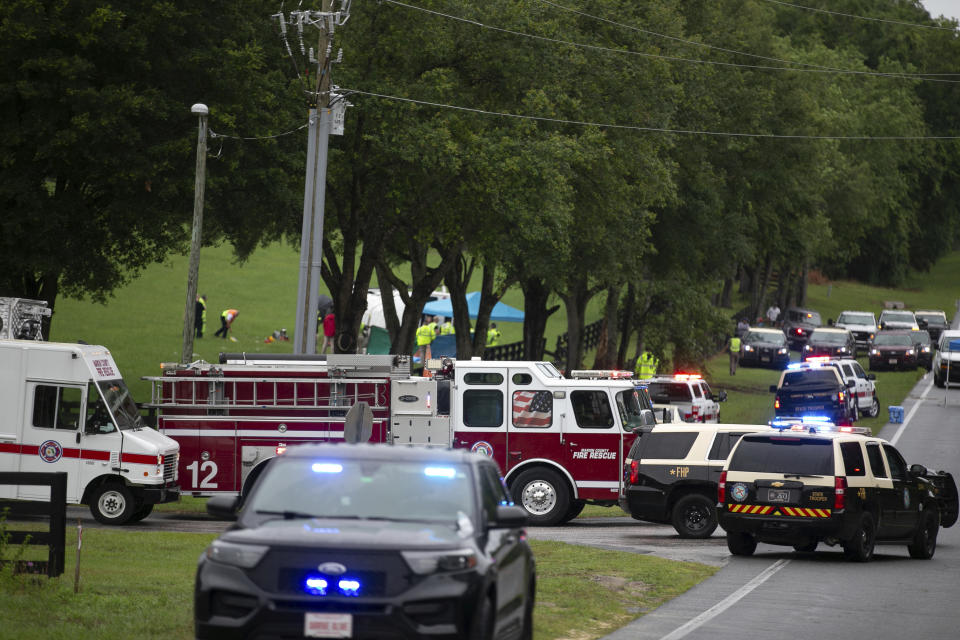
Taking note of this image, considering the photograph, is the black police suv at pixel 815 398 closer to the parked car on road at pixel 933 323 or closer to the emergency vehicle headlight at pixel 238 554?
the emergency vehicle headlight at pixel 238 554

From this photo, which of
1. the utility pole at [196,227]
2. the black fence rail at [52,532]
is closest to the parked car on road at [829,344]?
the utility pole at [196,227]

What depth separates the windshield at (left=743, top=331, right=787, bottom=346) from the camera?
63781mm

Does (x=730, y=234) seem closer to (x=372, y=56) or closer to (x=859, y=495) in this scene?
(x=372, y=56)

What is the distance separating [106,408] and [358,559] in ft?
44.0

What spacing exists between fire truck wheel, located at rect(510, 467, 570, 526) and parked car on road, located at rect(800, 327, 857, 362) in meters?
39.3

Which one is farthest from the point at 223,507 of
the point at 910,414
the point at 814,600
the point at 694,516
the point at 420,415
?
the point at 910,414

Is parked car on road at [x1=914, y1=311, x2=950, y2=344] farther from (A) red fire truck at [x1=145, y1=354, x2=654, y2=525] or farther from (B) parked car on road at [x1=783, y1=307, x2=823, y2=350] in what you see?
(A) red fire truck at [x1=145, y1=354, x2=654, y2=525]

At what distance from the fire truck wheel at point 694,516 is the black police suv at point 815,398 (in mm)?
17392

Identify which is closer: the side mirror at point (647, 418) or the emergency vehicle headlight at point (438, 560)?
the emergency vehicle headlight at point (438, 560)

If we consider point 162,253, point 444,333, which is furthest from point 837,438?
point 444,333

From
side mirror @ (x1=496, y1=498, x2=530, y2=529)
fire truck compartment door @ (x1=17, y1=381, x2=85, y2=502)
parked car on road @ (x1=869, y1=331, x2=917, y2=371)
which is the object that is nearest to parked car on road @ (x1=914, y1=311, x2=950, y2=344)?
parked car on road @ (x1=869, y1=331, x2=917, y2=371)

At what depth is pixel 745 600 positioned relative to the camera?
14.3 metres

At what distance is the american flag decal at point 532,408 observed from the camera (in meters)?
23.1

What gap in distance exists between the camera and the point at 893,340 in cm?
6147
